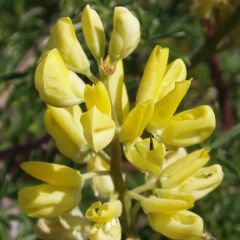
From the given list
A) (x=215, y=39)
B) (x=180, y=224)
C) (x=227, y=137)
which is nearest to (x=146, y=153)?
(x=180, y=224)

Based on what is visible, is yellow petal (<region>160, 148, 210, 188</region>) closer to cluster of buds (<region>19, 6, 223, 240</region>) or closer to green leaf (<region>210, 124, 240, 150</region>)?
cluster of buds (<region>19, 6, 223, 240</region>)

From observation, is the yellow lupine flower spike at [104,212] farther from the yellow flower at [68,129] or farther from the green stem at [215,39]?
the green stem at [215,39]

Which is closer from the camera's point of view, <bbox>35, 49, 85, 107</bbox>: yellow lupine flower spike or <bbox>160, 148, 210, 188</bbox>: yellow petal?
<bbox>35, 49, 85, 107</bbox>: yellow lupine flower spike

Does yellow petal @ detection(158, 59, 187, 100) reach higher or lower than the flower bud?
lower

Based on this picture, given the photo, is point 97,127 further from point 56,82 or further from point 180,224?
point 180,224

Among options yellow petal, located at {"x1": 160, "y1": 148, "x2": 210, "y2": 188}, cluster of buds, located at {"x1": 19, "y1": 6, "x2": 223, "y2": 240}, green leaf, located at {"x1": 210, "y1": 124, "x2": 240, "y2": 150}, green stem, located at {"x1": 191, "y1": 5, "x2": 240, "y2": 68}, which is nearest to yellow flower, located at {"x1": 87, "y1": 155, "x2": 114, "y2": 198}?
cluster of buds, located at {"x1": 19, "y1": 6, "x2": 223, "y2": 240}

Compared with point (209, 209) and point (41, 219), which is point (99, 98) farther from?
point (209, 209)
